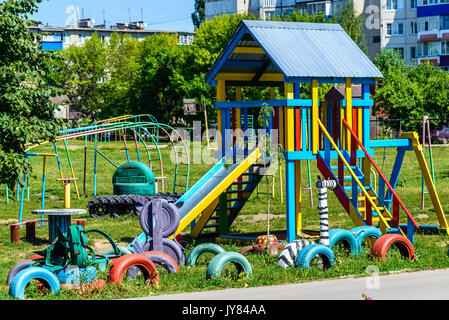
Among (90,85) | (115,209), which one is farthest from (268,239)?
(90,85)

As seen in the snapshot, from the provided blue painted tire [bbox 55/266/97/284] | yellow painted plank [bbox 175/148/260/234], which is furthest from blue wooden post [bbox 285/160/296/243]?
blue painted tire [bbox 55/266/97/284]

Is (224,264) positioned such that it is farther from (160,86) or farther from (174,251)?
(160,86)

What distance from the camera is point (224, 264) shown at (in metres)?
12.8

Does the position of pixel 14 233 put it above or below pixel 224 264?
below

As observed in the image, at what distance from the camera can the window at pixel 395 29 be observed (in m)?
83.5

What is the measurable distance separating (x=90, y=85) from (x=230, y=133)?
72654 mm

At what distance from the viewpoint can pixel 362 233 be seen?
15.2 m

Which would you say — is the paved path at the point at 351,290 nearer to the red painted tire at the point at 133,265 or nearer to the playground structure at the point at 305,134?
the red painted tire at the point at 133,265

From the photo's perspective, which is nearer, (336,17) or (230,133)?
(230,133)

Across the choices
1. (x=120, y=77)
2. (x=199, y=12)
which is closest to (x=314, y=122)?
(x=120, y=77)

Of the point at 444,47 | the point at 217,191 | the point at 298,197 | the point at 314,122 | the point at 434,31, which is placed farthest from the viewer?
the point at 434,31

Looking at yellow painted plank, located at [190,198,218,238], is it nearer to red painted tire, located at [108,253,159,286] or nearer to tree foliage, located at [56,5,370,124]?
red painted tire, located at [108,253,159,286]

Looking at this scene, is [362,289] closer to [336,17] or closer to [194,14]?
[336,17]

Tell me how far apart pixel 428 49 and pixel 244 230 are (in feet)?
214
